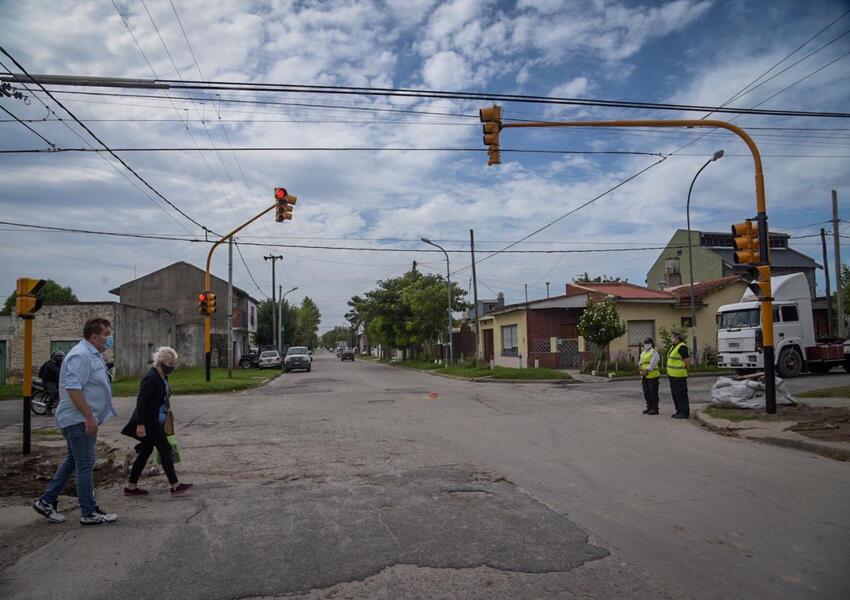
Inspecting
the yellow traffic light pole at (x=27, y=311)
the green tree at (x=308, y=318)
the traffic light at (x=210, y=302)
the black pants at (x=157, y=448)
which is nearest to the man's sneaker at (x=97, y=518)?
the black pants at (x=157, y=448)

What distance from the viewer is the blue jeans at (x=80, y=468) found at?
5.43 metres

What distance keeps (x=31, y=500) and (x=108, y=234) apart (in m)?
20.0

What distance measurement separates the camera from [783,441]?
30.1ft

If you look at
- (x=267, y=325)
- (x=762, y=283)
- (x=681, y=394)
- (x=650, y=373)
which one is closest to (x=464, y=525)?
(x=681, y=394)

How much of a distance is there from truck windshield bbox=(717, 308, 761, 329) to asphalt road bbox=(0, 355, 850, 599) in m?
13.4

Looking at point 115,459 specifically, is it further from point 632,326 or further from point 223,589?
point 632,326

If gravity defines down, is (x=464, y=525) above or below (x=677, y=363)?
below

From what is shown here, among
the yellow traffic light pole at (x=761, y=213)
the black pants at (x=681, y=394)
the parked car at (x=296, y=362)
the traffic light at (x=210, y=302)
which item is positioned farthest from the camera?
the parked car at (x=296, y=362)

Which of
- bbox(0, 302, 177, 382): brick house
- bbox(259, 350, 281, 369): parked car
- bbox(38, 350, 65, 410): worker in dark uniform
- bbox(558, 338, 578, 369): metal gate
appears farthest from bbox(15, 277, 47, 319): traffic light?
bbox(259, 350, 281, 369): parked car

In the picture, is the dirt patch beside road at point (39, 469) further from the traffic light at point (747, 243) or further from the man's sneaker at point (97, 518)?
the traffic light at point (747, 243)

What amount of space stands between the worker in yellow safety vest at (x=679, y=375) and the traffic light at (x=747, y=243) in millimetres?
2094

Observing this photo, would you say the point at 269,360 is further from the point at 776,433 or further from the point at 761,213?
the point at 776,433

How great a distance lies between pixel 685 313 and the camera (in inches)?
1254

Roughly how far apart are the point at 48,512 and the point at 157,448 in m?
1.16
